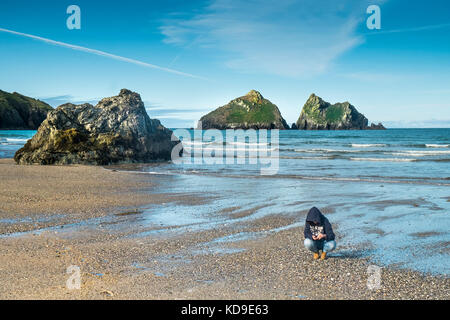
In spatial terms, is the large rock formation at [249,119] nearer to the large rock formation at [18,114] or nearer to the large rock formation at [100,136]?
the large rock formation at [18,114]

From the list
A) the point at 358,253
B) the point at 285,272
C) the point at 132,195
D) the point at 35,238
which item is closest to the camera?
the point at 285,272

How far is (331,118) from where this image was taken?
17150 cm

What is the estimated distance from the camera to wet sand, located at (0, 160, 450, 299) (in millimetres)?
4746

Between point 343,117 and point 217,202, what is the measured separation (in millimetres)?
167449

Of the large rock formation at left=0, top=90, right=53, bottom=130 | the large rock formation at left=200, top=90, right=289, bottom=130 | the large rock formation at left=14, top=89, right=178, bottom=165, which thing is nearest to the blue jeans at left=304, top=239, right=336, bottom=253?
the large rock formation at left=14, top=89, right=178, bottom=165

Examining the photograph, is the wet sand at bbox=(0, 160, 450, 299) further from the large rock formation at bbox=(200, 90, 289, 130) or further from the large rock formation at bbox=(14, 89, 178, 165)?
the large rock formation at bbox=(200, 90, 289, 130)

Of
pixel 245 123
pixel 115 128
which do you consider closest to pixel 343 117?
pixel 245 123

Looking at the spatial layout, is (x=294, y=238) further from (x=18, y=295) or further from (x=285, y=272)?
(x=18, y=295)

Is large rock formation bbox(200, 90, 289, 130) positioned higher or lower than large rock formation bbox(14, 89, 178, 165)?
higher

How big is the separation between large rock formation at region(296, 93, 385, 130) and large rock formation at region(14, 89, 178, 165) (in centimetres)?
15007

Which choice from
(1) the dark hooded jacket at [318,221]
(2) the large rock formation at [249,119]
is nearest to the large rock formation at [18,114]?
(2) the large rock formation at [249,119]

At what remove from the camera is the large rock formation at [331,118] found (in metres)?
168

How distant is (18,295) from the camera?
4.53 m
